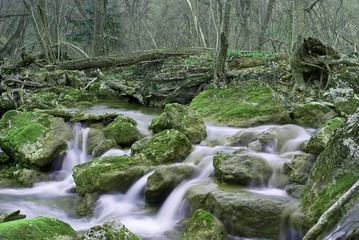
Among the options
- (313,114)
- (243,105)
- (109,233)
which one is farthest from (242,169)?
(243,105)

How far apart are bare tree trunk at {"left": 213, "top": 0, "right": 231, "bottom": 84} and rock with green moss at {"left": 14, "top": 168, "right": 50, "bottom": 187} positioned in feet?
17.5

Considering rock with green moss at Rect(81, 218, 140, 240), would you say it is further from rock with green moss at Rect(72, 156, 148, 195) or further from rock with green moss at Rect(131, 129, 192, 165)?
rock with green moss at Rect(131, 129, 192, 165)

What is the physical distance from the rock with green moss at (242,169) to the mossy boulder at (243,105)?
249 cm

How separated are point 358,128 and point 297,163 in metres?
1.64

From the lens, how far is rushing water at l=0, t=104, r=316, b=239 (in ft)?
19.2

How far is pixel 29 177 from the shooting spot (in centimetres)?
750

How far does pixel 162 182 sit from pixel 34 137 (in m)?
3.10

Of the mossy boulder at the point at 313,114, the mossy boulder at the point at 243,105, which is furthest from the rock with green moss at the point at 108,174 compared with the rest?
the mossy boulder at the point at 313,114

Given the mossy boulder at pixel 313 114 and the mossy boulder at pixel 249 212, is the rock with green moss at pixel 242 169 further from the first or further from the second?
the mossy boulder at pixel 313 114

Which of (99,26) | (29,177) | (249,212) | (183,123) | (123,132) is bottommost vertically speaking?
(29,177)

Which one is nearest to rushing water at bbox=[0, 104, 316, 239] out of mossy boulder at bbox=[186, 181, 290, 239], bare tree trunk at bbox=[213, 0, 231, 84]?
mossy boulder at bbox=[186, 181, 290, 239]

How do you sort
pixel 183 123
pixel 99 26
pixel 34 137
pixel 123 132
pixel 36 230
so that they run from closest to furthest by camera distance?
1. pixel 36 230
2. pixel 183 123
3. pixel 34 137
4. pixel 123 132
5. pixel 99 26

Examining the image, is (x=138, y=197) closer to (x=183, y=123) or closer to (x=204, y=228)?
(x=183, y=123)

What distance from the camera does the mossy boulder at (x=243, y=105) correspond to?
338 inches
